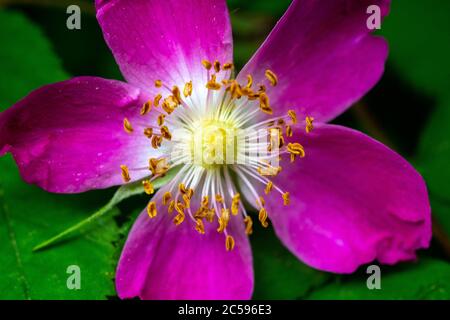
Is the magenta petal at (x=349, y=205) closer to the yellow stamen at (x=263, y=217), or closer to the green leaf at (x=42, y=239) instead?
the yellow stamen at (x=263, y=217)

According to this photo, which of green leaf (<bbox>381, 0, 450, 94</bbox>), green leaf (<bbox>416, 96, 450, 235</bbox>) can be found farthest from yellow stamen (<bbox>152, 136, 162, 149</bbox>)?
green leaf (<bbox>381, 0, 450, 94</bbox>)

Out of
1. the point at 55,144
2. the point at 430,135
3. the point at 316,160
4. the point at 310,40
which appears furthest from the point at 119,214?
the point at 430,135

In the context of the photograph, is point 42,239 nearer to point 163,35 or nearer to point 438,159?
point 163,35

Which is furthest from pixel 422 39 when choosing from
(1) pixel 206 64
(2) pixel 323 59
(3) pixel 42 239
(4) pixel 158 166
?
(3) pixel 42 239

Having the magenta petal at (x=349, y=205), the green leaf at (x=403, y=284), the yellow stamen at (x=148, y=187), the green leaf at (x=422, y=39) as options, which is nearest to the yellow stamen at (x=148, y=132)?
the yellow stamen at (x=148, y=187)

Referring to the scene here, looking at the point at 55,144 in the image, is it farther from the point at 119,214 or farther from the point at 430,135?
the point at 430,135

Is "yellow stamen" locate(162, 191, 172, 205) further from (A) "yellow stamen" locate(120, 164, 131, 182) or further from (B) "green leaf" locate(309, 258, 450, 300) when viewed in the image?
(B) "green leaf" locate(309, 258, 450, 300)
